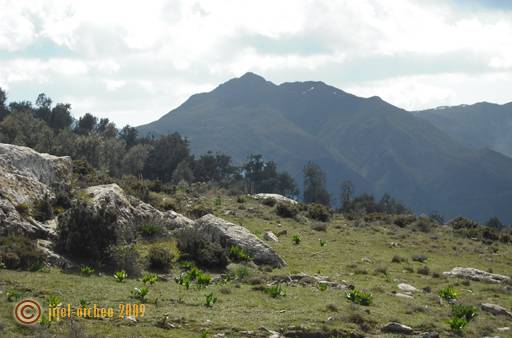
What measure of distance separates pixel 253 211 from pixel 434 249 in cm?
1510

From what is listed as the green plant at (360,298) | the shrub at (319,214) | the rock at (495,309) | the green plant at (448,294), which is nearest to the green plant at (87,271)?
the green plant at (360,298)

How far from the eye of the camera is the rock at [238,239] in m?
25.7

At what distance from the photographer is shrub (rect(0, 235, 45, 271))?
18.2 meters

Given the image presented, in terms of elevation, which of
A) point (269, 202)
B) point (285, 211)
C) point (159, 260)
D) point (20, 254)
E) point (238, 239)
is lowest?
point (159, 260)

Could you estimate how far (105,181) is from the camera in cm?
3538

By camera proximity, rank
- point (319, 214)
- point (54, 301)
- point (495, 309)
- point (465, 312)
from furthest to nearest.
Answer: point (319, 214), point (495, 309), point (465, 312), point (54, 301)

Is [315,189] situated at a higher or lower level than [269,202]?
higher

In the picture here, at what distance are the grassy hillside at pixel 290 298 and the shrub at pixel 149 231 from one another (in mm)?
775

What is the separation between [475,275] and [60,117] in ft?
387

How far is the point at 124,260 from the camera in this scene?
20.4 meters

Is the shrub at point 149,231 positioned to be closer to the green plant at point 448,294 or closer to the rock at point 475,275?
the green plant at point 448,294

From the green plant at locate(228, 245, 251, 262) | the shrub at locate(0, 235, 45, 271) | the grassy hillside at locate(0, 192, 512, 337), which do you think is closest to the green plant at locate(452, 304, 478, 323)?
the grassy hillside at locate(0, 192, 512, 337)

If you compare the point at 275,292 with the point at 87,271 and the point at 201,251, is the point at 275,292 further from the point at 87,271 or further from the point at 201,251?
the point at 87,271

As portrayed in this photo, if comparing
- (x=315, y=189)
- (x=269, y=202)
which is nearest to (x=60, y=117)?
(x=315, y=189)
